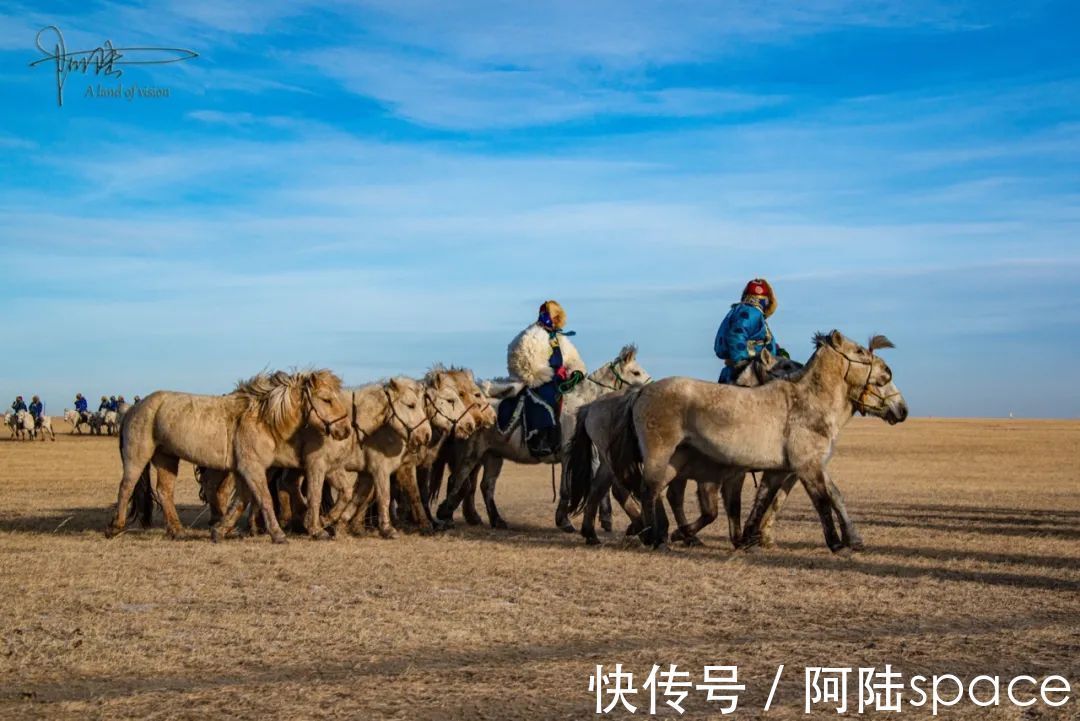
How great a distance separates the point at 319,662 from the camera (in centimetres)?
650

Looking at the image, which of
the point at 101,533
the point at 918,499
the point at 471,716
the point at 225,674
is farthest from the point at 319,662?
the point at 918,499

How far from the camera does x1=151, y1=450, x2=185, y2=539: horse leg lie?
1236 centimetres

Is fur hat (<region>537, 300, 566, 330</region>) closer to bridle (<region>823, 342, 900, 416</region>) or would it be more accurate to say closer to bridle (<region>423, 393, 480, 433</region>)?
bridle (<region>423, 393, 480, 433</region>)

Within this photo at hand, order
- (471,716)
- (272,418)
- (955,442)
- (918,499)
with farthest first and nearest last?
(955,442), (918,499), (272,418), (471,716)

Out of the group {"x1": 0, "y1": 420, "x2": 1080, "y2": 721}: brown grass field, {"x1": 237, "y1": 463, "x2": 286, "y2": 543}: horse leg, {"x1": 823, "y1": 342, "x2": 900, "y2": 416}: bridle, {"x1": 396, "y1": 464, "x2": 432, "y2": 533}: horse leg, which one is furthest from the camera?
{"x1": 396, "y1": 464, "x2": 432, "y2": 533}: horse leg

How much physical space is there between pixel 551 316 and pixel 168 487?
4698mm

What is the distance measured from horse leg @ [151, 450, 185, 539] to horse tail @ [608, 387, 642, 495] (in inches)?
179

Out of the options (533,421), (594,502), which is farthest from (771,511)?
(533,421)

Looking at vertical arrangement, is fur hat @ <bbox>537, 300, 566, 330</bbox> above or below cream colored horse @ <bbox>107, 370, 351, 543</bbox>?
above

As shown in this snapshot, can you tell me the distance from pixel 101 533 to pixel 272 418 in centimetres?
248

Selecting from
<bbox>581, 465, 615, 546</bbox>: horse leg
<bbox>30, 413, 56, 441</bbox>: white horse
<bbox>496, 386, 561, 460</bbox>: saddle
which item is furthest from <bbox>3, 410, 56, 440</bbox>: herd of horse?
<bbox>581, 465, 615, 546</bbox>: horse leg

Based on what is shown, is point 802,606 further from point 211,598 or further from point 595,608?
point 211,598

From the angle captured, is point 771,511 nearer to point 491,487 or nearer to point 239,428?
point 491,487

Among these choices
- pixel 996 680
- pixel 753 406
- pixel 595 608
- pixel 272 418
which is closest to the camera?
pixel 996 680
